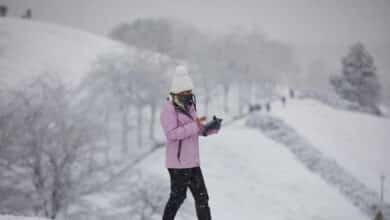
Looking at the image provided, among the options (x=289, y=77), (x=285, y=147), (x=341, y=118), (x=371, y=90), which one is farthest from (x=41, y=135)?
(x=289, y=77)

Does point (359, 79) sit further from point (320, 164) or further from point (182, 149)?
point (182, 149)

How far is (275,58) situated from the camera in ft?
207

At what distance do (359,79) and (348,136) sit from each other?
15705mm

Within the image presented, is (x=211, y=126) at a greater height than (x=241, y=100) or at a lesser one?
greater

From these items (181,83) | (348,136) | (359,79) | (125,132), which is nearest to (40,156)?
(181,83)

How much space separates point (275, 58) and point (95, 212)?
53.6 metres

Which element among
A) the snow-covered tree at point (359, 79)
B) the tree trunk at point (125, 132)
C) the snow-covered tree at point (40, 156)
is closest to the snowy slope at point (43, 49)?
the tree trunk at point (125, 132)

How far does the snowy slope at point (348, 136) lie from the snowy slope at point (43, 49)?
716 inches

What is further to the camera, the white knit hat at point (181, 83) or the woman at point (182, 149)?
the white knit hat at point (181, 83)

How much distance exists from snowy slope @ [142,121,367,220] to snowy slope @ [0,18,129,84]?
1544 cm

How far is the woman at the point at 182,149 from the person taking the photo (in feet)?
16.7

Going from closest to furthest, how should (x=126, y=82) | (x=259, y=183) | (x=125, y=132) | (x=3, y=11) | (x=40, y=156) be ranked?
(x=259, y=183) → (x=40, y=156) → (x=126, y=82) → (x=125, y=132) → (x=3, y=11)

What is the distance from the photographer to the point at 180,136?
4953 millimetres

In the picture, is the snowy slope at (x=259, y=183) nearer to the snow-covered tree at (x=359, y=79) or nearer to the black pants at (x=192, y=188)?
the black pants at (x=192, y=188)
